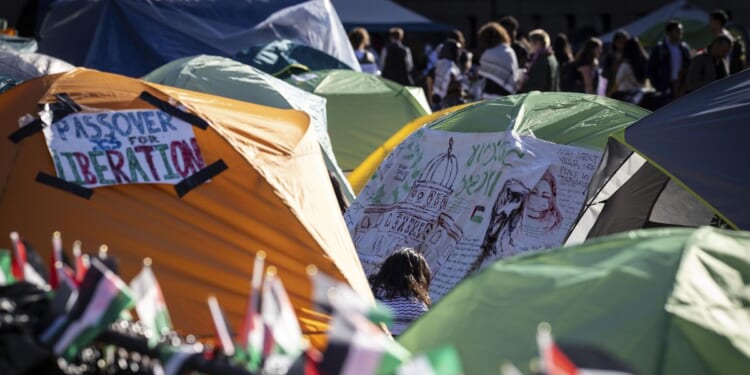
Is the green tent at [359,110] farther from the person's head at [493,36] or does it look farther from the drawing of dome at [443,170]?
the drawing of dome at [443,170]

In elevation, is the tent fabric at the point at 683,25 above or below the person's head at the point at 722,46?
below

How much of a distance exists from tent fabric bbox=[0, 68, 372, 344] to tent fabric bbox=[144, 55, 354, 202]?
3.43 metres

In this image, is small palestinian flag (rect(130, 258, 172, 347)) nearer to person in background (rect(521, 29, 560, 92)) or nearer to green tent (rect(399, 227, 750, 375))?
green tent (rect(399, 227, 750, 375))

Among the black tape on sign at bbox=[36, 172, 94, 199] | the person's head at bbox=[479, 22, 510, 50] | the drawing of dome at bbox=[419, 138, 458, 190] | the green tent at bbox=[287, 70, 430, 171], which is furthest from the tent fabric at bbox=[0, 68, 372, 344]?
the person's head at bbox=[479, 22, 510, 50]

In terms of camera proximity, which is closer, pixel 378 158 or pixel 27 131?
pixel 27 131

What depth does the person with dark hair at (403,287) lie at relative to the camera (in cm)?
553

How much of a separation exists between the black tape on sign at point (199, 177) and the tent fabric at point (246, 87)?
3545 mm

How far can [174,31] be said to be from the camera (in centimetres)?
1360

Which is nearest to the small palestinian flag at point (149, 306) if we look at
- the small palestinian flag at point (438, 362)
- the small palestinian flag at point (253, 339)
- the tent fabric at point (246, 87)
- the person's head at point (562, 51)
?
the small palestinian flag at point (253, 339)

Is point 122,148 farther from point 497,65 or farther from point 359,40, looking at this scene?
point 359,40

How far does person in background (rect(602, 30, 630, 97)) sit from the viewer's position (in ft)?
49.1

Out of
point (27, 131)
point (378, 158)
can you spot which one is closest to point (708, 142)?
point (27, 131)

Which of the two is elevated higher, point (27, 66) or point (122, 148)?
point (122, 148)

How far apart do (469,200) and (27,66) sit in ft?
13.3
